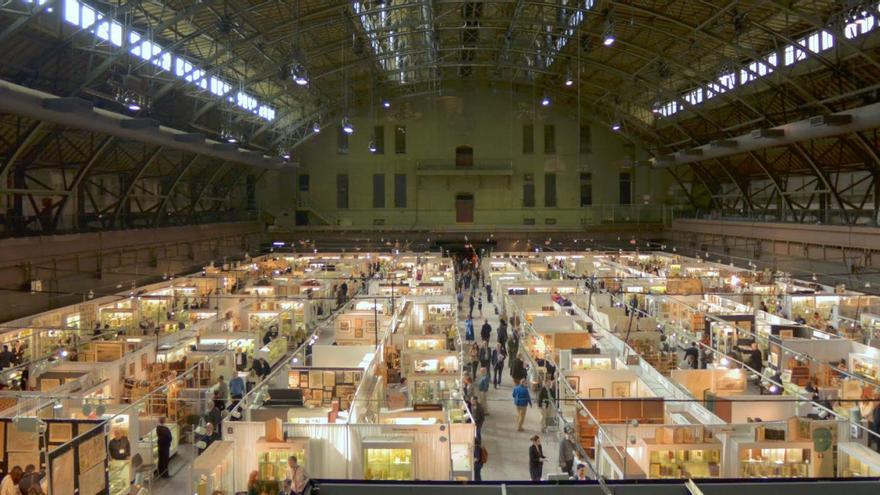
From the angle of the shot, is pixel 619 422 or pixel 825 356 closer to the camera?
pixel 619 422

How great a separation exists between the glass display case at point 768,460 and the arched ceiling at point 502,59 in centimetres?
1295

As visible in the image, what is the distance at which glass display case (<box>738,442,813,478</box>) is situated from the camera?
7.90m

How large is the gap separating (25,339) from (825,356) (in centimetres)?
1469

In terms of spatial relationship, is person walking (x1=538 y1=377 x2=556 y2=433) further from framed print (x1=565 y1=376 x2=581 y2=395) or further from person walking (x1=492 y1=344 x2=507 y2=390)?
person walking (x1=492 y1=344 x2=507 y2=390)

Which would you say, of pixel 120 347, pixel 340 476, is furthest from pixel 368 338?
pixel 340 476

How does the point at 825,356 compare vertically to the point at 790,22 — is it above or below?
below

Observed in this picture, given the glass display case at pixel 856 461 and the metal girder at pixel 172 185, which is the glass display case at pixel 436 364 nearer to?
the glass display case at pixel 856 461

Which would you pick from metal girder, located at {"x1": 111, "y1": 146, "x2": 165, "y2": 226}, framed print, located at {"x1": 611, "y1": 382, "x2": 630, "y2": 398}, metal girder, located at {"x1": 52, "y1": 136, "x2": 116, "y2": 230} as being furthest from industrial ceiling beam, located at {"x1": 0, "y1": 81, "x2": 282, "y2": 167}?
framed print, located at {"x1": 611, "y1": 382, "x2": 630, "y2": 398}

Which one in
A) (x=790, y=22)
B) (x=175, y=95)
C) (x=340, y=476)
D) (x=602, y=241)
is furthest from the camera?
(x=602, y=241)

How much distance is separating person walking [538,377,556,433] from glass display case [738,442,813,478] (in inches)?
137

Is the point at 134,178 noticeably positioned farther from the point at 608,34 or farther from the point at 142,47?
the point at 608,34

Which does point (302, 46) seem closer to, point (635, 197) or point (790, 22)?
point (790, 22)

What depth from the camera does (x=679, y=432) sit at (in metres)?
8.14

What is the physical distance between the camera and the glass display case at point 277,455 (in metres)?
7.93
